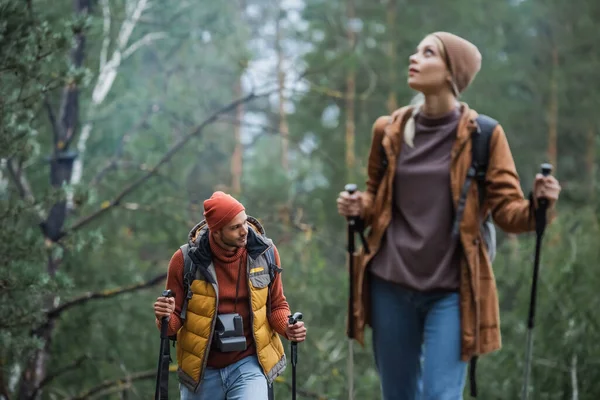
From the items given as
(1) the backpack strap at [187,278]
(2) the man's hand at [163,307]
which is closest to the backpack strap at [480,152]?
(1) the backpack strap at [187,278]

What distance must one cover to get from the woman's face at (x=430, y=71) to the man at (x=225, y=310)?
1026 mm

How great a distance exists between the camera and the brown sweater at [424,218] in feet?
11.1

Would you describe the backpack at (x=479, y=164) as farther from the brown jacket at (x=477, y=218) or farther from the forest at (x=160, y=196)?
the forest at (x=160, y=196)

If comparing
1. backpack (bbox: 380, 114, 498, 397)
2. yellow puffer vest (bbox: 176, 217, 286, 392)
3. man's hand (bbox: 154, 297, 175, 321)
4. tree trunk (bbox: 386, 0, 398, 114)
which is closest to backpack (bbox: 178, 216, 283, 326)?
yellow puffer vest (bbox: 176, 217, 286, 392)

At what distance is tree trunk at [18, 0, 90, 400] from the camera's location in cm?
585

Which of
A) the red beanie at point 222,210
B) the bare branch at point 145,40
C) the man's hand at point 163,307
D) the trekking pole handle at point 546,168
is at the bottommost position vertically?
the man's hand at point 163,307

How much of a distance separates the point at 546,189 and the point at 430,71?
0.72 meters

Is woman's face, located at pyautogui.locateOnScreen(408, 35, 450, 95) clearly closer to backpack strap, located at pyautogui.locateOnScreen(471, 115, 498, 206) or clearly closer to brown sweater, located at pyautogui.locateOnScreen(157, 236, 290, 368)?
backpack strap, located at pyautogui.locateOnScreen(471, 115, 498, 206)

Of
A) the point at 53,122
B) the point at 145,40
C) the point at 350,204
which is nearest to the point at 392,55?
the point at 145,40

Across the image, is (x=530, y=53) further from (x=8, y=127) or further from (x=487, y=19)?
(x=8, y=127)

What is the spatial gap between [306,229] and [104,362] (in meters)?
2.38

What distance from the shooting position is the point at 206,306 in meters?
2.94

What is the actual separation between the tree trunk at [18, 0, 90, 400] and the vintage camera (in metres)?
3.13

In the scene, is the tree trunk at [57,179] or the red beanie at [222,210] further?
the tree trunk at [57,179]
